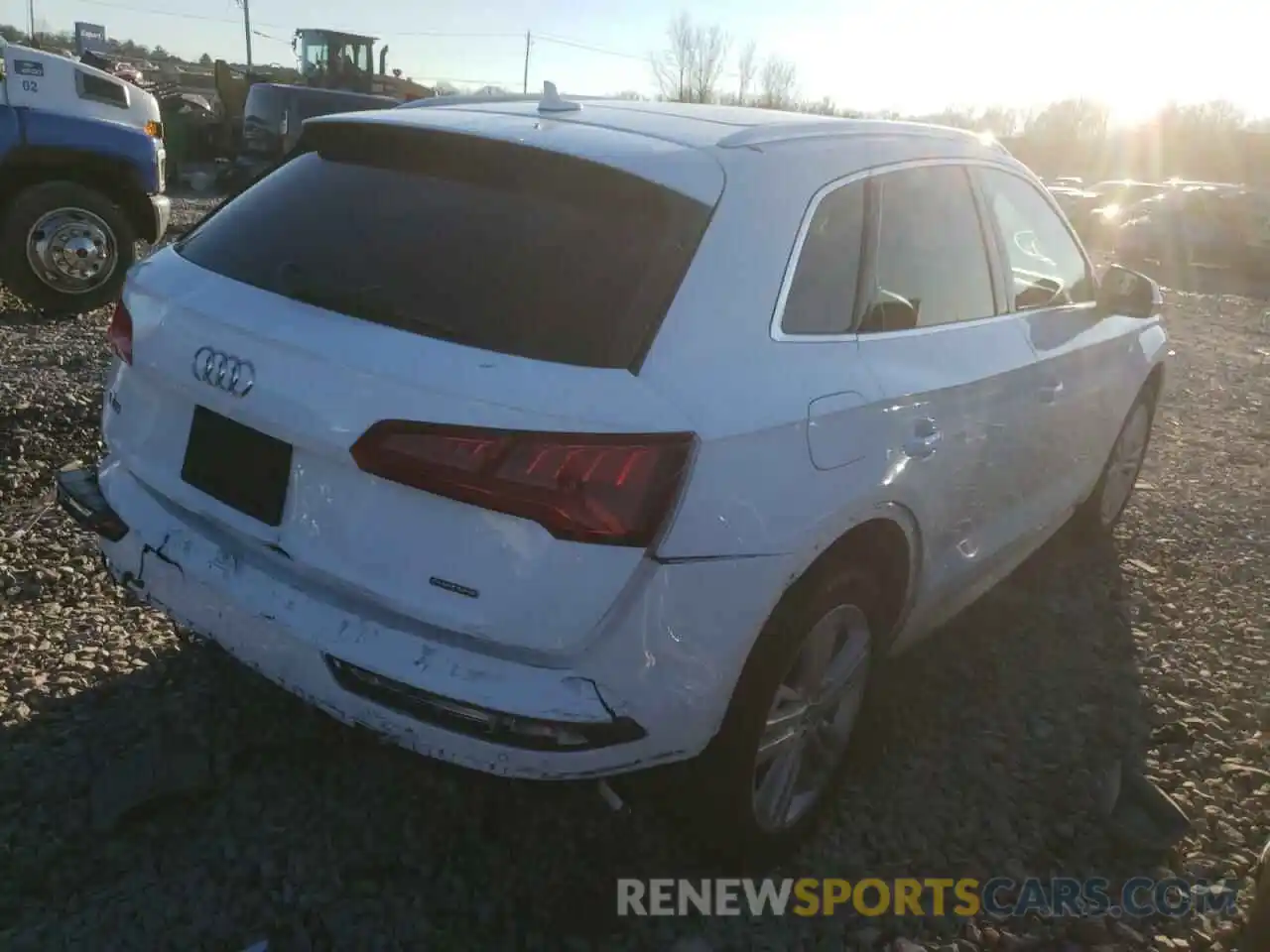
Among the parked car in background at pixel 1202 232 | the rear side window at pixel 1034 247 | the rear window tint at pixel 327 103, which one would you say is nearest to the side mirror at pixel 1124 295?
the rear side window at pixel 1034 247

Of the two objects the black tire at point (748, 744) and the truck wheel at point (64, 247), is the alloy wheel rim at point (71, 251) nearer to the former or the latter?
the truck wheel at point (64, 247)

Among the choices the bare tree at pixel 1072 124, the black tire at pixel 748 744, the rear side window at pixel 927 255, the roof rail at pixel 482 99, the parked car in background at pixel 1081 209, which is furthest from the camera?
the bare tree at pixel 1072 124

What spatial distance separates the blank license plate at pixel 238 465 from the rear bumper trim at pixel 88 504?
0.24m

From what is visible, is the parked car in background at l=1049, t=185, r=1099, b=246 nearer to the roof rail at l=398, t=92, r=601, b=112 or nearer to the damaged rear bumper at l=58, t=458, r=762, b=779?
the roof rail at l=398, t=92, r=601, b=112

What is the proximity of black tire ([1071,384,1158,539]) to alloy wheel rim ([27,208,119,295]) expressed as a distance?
6358 millimetres

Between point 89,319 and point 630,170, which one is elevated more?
point 630,170

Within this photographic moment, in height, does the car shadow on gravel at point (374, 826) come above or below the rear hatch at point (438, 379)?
below

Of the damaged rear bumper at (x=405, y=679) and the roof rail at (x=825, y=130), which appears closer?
the damaged rear bumper at (x=405, y=679)

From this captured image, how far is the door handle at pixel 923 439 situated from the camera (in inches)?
103

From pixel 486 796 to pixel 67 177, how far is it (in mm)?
6392

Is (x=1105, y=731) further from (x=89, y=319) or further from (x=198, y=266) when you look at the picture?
(x=89, y=319)

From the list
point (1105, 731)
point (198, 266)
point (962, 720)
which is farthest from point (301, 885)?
point (1105, 731)

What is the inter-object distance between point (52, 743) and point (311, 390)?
1.47 meters

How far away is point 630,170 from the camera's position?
2.27m
